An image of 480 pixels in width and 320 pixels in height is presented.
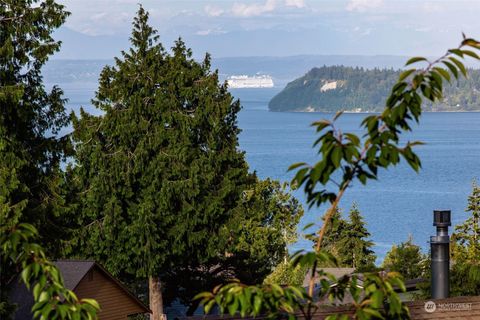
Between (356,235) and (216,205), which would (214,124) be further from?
(356,235)

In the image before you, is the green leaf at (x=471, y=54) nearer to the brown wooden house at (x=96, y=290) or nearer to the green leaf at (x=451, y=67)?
the green leaf at (x=451, y=67)

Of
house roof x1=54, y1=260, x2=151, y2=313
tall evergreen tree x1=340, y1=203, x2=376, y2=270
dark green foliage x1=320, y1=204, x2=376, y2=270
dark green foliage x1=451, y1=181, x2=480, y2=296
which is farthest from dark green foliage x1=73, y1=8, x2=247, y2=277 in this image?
tall evergreen tree x1=340, y1=203, x2=376, y2=270

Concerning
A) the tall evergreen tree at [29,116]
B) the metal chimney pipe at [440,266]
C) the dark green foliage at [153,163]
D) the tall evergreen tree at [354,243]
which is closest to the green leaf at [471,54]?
the metal chimney pipe at [440,266]

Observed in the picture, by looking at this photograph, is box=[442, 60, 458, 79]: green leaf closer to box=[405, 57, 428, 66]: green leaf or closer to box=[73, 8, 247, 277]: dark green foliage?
box=[405, 57, 428, 66]: green leaf

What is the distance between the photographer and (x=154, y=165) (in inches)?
A: 1405

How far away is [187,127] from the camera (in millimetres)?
36312

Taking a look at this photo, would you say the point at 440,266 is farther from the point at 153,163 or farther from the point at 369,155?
the point at 153,163

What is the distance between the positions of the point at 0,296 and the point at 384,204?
88.7m

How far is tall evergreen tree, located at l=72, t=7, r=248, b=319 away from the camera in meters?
35.6

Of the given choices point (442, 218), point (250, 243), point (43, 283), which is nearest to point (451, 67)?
point (43, 283)

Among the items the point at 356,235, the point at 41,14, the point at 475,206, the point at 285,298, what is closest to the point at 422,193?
the point at 356,235

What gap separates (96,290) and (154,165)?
5931mm

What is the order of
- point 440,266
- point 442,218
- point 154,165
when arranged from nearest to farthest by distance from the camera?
point 440,266 → point 442,218 → point 154,165

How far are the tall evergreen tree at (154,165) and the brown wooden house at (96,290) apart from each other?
257cm
